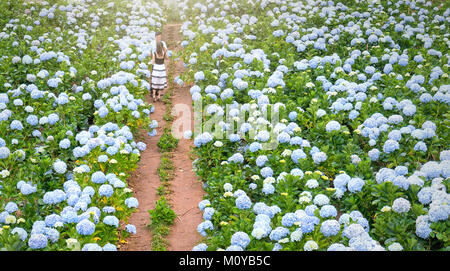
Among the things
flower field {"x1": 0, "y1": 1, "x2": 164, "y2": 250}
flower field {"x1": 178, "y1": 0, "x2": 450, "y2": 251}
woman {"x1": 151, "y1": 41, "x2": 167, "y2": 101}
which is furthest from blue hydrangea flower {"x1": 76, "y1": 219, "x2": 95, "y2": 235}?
woman {"x1": 151, "y1": 41, "x2": 167, "y2": 101}

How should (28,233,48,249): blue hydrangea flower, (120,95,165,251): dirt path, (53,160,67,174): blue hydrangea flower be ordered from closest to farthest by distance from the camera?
(28,233,48,249): blue hydrangea flower, (120,95,165,251): dirt path, (53,160,67,174): blue hydrangea flower

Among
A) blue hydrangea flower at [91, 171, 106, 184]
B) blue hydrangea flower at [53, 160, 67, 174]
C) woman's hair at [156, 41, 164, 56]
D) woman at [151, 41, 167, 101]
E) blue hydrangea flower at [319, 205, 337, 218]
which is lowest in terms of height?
blue hydrangea flower at [319, 205, 337, 218]

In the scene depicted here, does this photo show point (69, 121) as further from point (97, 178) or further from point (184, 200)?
point (184, 200)

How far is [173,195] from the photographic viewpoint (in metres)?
7.17

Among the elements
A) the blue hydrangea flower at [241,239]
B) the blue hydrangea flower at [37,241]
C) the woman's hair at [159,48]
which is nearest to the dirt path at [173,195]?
the blue hydrangea flower at [241,239]

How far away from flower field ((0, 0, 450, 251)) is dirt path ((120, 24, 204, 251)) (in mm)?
Result: 239

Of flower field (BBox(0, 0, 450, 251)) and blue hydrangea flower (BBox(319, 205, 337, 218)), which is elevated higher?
flower field (BBox(0, 0, 450, 251))

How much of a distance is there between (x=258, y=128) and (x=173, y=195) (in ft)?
5.84

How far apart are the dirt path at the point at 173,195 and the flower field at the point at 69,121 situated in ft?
1.00

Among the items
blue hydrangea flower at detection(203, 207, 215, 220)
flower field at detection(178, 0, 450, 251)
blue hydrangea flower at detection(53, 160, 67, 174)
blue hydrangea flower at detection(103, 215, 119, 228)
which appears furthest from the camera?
blue hydrangea flower at detection(53, 160, 67, 174)

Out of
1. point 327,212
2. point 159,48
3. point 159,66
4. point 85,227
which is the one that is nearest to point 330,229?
point 327,212

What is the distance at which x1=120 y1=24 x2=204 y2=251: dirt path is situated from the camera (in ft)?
20.0

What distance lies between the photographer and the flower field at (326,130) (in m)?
4.98

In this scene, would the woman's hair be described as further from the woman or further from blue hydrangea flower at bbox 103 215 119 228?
blue hydrangea flower at bbox 103 215 119 228
